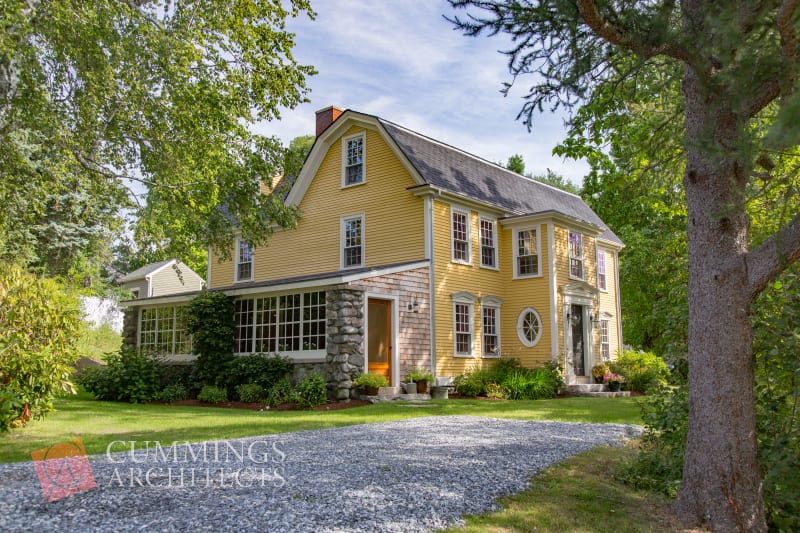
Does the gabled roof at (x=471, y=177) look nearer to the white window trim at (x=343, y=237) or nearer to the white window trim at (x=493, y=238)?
the white window trim at (x=493, y=238)

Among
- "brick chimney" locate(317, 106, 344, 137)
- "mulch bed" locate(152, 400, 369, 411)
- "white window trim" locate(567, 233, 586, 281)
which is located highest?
"brick chimney" locate(317, 106, 344, 137)

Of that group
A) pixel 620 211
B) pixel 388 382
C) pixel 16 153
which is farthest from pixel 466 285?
pixel 620 211

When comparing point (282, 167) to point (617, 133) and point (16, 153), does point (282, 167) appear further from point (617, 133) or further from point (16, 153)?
point (617, 133)

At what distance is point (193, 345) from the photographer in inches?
647

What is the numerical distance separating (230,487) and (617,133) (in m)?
8.28

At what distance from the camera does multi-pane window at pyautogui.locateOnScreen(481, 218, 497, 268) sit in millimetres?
18256

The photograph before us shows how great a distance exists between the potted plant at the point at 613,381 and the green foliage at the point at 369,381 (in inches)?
296

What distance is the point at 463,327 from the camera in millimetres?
17203

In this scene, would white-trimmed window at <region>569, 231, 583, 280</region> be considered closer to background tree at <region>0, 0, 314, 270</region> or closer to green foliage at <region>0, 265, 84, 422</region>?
background tree at <region>0, 0, 314, 270</region>

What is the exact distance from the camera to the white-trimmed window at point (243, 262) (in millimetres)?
21125

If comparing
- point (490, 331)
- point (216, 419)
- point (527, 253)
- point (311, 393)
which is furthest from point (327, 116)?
point (216, 419)

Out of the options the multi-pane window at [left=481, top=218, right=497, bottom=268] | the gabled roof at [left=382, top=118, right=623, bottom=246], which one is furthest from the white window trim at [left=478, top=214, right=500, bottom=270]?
the gabled roof at [left=382, top=118, right=623, bottom=246]

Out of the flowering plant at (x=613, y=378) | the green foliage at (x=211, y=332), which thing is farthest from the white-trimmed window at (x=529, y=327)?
the green foliage at (x=211, y=332)

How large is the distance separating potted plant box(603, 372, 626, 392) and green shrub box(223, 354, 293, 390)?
9.26 metres
